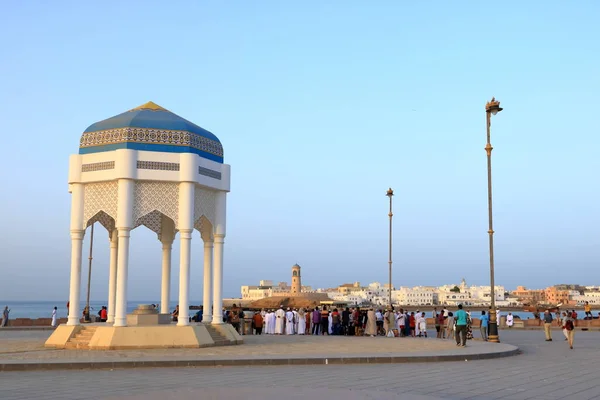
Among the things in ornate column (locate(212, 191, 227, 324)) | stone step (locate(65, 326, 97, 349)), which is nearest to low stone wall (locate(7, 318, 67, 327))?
stone step (locate(65, 326, 97, 349))

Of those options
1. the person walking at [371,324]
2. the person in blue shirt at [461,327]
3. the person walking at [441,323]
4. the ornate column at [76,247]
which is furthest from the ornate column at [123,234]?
the person walking at [441,323]

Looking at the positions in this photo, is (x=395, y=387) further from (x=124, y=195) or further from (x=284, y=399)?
(x=124, y=195)

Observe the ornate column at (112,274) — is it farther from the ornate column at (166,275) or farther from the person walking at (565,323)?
the person walking at (565,323)

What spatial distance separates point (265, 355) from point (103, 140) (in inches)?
351

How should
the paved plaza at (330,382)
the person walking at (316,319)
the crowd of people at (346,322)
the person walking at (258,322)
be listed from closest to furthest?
the paved plaza at (330,382) < the crowd of people at (346,322) < the person walking at (258,322) < the person walking at (316,319)

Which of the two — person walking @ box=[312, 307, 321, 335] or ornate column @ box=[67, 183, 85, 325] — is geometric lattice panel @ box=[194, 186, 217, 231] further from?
person walking @ box=[312, 307, 321, 335]

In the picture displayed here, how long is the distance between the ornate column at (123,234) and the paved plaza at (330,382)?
211 inches

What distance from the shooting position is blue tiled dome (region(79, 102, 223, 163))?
2058 cm

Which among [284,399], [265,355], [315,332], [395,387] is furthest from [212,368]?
[315,332]

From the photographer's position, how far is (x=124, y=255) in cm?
1980

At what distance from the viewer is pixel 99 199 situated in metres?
20.9

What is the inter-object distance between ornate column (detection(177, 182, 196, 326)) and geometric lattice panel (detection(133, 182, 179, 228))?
245 millimetres

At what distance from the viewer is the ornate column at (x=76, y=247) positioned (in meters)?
20.8

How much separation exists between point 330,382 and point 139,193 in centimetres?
1075
